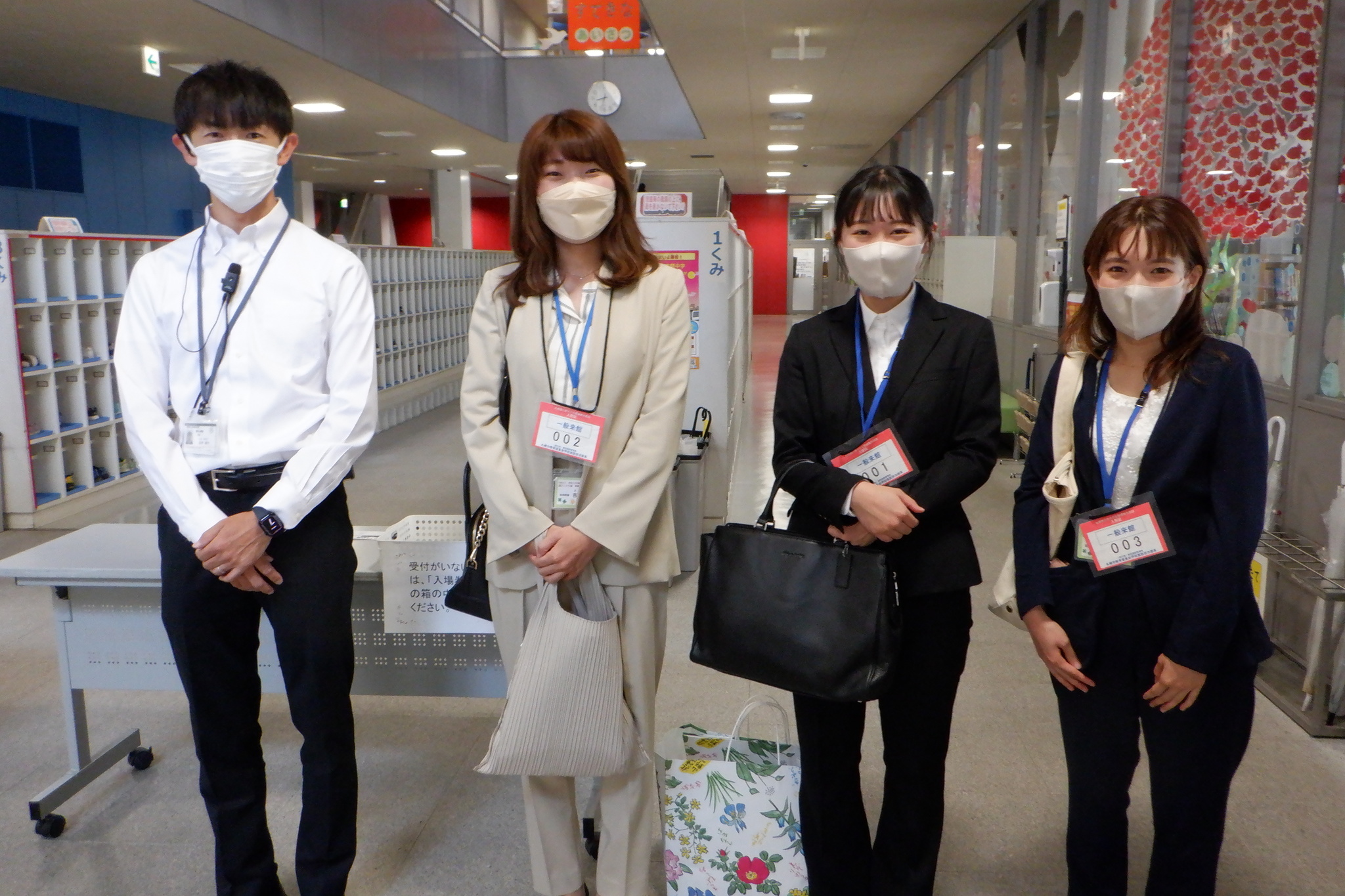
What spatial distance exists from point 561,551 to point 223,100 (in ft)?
3.43

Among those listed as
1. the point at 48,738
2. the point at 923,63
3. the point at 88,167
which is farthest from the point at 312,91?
the point at 48,738

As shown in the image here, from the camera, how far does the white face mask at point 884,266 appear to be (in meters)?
1.64

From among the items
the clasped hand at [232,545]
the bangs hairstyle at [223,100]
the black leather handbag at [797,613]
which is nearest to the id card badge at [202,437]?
the clasped hand at [232,545]

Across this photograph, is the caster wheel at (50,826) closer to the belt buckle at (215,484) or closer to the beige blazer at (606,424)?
the belt buckle at (215,484)

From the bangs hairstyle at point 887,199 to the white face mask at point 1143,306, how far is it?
32cm

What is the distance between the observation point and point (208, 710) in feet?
6.17

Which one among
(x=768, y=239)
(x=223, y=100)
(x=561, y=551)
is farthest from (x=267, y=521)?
(x=768, y=239)

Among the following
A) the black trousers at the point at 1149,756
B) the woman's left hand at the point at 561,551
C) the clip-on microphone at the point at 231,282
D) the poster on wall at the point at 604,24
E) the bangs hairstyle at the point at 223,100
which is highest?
the poster on wall at the point at 604,24

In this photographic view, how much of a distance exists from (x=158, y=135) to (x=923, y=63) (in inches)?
322

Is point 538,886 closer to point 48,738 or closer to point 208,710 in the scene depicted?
point 208,710

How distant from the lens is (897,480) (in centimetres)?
162

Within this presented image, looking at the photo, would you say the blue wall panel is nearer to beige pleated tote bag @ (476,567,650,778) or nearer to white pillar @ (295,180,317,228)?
white pillar @ (295,180,317,228)

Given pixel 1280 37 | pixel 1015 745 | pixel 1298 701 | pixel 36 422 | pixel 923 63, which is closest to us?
pixel 1015 745

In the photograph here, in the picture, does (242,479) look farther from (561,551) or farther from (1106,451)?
(1106,451)
